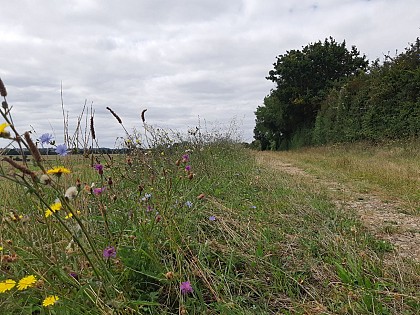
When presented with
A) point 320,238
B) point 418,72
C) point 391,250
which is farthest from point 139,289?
point 418,72

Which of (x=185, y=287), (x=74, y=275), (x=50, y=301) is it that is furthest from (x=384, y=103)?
(x=50, y=301)

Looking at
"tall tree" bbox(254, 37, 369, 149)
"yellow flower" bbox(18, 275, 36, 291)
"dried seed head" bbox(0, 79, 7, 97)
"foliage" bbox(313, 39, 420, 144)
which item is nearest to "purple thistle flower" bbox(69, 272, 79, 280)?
"yellow flower" bbox(18, 275, 36, 291)

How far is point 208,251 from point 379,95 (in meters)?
11.5

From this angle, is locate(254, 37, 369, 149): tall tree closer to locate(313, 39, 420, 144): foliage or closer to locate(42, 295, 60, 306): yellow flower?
locate(313, 39, 420, 144): foliage

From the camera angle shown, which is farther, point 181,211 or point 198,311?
point 181,211

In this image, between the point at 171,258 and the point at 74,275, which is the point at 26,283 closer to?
the point at 74,275

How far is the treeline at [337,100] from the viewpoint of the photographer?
406 inches

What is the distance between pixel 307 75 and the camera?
72.5ft

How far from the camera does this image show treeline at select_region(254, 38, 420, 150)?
10.3 metres

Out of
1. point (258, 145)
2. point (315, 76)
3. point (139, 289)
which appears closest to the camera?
point (139, 289)

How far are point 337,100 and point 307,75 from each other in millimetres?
7376

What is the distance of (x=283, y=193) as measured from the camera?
133 inches

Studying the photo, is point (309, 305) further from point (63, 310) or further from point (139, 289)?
point (63, 310)

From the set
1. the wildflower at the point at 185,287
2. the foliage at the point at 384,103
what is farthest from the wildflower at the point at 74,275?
the foliage at the point at 384,103
